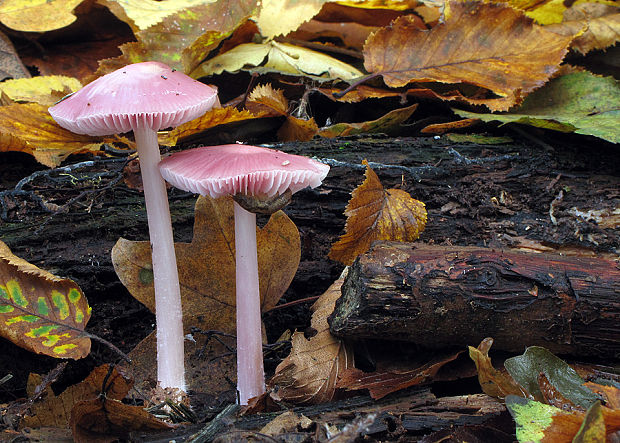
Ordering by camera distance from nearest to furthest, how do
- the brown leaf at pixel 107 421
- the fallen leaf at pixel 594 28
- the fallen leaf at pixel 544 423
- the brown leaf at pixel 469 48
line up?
the fallen leaf at pixel 544 423
the brown leaf at pixel 107 421
the brown leaf at pixel 469 48
the fallen leaf at pixel 594 28

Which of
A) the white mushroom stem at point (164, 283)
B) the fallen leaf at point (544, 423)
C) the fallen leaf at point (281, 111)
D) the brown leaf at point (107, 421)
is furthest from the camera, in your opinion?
the fallen leaf at point (281, 111)

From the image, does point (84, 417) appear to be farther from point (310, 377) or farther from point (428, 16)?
point (428, 16)

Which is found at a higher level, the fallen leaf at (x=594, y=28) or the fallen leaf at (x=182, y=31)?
the fallen leaf at (x=182, y=31)

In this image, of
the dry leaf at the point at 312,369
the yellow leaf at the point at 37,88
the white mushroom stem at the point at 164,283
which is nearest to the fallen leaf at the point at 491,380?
the dry leaf at the point at 312,369

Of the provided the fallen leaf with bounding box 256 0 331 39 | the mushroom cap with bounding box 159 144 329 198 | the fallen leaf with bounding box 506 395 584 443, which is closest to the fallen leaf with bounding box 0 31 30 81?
the fallen leaf with bounding box 256 0 331 39

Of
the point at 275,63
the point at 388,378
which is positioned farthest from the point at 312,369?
the point at 275,63

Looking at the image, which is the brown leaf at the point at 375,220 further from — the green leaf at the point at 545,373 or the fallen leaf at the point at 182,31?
the fallen leaf at the point at 182,31
